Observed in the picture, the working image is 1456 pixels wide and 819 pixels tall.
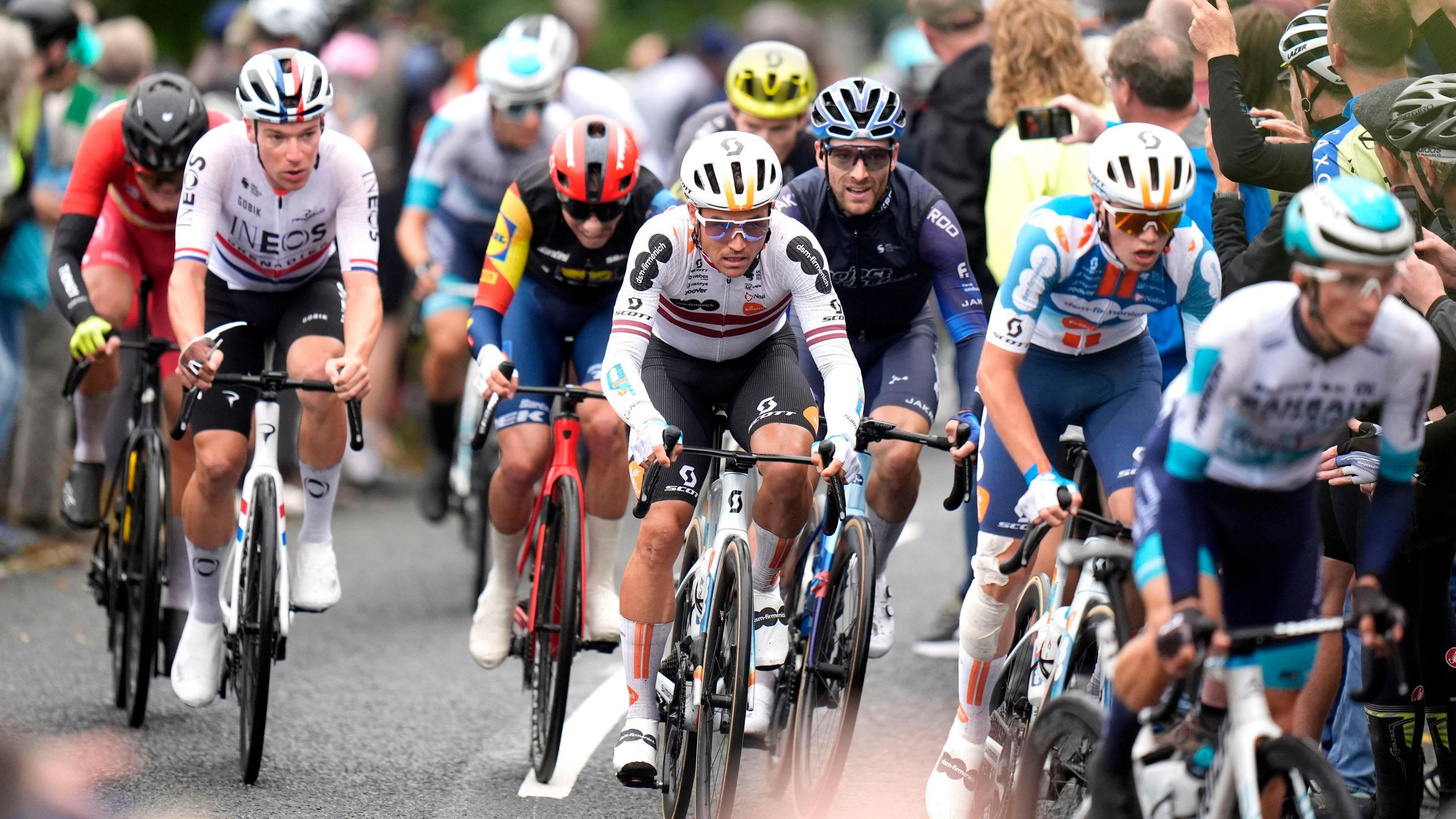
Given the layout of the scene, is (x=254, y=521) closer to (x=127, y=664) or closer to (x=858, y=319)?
(x=127, y=664)

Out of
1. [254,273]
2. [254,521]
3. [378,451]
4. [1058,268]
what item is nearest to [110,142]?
[254,273]

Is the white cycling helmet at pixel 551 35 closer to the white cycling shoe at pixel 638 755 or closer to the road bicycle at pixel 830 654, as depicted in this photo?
the road bicycle at pixel 830 654

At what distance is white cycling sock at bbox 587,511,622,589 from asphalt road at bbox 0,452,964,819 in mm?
609

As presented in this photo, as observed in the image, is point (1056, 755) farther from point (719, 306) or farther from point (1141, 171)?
point (719, 306)

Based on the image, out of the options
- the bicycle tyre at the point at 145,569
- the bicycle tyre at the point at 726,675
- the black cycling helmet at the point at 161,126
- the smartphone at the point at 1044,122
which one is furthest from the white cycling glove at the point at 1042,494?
the black cycling helmet at the point at 161,126

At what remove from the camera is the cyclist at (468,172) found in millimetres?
9023

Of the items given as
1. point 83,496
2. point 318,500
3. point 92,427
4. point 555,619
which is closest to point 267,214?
point 318,500

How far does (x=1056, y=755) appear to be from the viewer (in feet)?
15.7

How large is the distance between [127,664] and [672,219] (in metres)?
3.13

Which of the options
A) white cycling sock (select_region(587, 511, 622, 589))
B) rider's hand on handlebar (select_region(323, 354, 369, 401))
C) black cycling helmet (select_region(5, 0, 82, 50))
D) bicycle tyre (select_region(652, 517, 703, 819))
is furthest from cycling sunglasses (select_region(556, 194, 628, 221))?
black cycling helmet (select_region(5, 0, 82, 50))

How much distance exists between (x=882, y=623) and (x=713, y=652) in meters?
1.48

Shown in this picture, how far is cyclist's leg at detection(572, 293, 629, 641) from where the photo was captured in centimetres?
695

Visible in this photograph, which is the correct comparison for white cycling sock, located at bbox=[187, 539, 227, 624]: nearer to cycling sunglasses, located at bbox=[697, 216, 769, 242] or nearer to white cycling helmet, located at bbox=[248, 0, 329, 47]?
cycling sunglasses, located at bbox=[697, 216, 769, 242]

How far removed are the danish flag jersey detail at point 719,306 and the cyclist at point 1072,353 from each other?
22.6 inches
